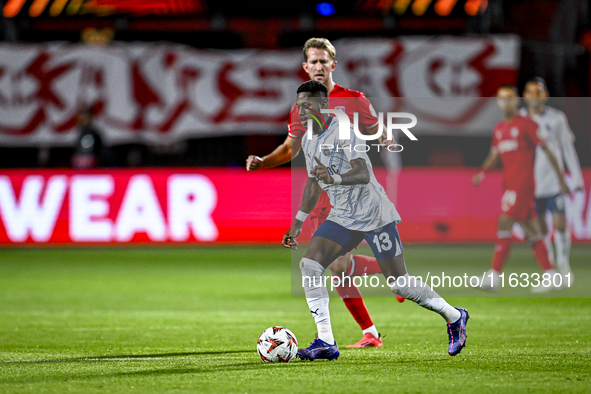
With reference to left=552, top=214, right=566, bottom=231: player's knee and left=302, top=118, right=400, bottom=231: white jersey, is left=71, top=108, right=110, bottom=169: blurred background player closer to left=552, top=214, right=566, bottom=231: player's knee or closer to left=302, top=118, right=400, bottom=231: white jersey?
left=552, top=214, right=566, bottom=231: player's knee

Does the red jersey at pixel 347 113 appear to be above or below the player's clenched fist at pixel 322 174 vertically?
above

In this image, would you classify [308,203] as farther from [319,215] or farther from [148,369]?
[148,369]

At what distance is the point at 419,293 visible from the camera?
237 inches

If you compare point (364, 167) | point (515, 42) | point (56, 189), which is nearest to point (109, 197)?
point (56, 189)

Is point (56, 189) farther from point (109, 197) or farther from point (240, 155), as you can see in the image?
point (240, 155)

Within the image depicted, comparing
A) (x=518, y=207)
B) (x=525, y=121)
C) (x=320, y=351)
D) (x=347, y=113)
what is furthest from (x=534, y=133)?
(x=320, y=351)

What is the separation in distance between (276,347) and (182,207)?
31.4 ft

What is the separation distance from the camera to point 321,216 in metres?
6.67

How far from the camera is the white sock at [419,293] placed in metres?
6.00

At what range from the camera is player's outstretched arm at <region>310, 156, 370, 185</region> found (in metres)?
6.00

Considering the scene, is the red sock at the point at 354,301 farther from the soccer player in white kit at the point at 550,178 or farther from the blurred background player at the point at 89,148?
the blurred background player at the point at 89,148

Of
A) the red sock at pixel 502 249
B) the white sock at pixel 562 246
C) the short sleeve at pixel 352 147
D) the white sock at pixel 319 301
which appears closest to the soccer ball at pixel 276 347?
the white sock at pixel 319 301

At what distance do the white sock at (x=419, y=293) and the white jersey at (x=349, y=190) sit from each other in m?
0.39

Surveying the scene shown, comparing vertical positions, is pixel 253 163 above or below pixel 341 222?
above
